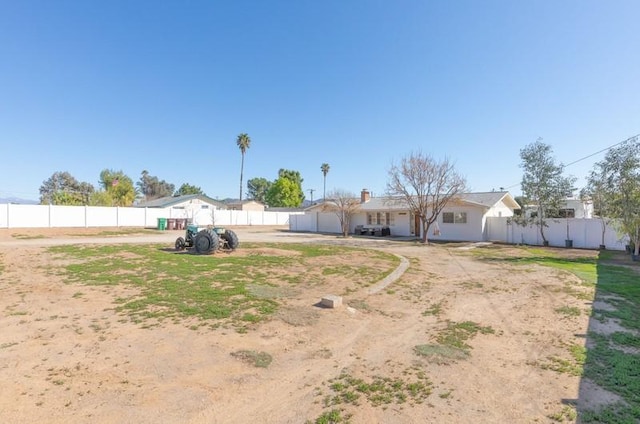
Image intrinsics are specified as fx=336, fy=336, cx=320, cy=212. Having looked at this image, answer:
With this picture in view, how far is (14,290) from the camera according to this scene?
7.82 m

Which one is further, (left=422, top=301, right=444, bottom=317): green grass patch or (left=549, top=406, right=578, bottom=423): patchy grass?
(left=422, top=301, right=444, bottom=317): green grass patch

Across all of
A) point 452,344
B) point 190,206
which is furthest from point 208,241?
point 190,206

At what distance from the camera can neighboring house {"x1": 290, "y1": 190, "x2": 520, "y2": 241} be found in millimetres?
23922

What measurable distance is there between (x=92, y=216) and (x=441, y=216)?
31301 millimetres

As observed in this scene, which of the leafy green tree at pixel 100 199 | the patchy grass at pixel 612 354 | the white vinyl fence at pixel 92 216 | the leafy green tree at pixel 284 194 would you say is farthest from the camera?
the leafy green tree at pixel 284 194

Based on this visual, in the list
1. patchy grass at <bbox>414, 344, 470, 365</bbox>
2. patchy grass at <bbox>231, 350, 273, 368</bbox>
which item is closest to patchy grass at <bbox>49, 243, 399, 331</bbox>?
patchy grass at <bbox>231, 350, 273, 368</bbox>

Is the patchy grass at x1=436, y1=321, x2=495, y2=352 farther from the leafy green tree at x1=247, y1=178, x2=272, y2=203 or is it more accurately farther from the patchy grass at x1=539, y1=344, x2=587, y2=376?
the leafy green tree at x1=247, y1=178, x2=272, y2=203

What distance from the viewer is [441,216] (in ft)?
84.4

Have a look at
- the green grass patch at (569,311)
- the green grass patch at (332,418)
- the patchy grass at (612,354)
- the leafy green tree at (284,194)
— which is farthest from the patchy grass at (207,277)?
the leafy green tree at (284,194)

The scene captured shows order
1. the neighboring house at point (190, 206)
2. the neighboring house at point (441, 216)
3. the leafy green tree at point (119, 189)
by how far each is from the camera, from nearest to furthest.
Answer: the neighboring house at point (441, 216), the neighboring house at point (190, 206), the leafy green tree at point (119, 189)

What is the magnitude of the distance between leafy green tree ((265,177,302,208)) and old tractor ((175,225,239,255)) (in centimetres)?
5175

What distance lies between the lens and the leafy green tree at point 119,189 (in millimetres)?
51562

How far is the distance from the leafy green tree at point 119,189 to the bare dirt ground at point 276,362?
4974 centimetres

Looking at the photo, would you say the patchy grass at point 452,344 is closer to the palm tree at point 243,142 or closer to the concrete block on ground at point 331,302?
the concrete block on ground at point 331,302
